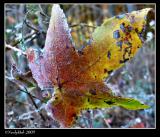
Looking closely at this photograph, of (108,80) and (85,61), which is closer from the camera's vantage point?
(85,61)

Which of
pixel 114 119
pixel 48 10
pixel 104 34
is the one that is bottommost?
pixel 114 119

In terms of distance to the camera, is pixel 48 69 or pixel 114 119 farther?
pixel 114 119

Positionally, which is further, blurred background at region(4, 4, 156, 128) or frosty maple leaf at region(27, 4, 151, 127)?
blurred background at region(4, 4, 156, 128)

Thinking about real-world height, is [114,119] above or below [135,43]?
below

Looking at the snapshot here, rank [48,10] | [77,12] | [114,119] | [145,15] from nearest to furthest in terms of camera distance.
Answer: [145,15], [48,10], [114,119], [77,12]

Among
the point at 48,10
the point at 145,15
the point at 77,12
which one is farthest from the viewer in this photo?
the point at 77,12

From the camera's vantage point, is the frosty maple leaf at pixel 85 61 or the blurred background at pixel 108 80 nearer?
the frosty maple leaf at pixel 85 61

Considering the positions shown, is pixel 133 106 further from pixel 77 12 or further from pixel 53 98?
pixel 77 12

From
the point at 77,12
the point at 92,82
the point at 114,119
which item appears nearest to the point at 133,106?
the point at 92,82
